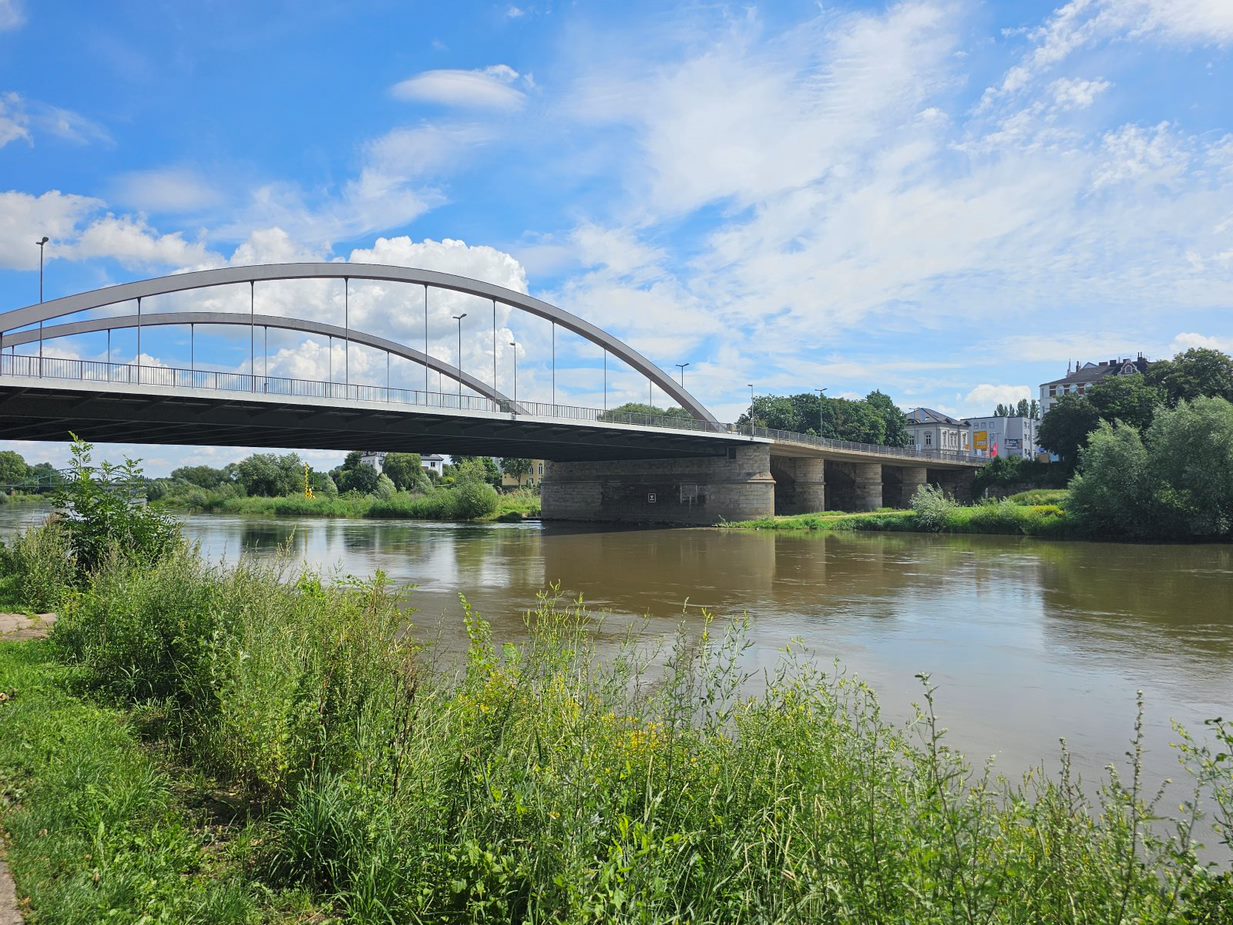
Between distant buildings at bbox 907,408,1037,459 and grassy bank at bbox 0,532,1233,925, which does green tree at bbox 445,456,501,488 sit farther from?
distant buildings at bbox 907,408,1037,459

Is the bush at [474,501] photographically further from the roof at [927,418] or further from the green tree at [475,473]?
the roof at [927,418]

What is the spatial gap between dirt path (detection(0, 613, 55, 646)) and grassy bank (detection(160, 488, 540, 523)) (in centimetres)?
4765

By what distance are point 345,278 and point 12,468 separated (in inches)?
3932

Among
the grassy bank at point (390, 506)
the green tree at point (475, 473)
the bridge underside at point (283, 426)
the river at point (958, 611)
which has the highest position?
the bridge underside at point (283, 426)

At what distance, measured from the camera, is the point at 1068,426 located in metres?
60.8

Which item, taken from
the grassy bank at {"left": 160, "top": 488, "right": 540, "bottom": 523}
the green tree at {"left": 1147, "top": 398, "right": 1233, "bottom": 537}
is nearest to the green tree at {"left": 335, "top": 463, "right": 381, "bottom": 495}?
the grassy bank at {"left": 160, "top": 488, "right": 540, "bottom": 523}

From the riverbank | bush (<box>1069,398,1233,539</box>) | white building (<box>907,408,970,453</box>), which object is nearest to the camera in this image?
bush (<box>1069,398,1233,539</box>)

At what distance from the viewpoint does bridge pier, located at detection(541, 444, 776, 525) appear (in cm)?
4769

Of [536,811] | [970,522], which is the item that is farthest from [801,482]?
[536,811]

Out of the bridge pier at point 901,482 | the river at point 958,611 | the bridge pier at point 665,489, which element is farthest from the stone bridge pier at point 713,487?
the river at point 958,611

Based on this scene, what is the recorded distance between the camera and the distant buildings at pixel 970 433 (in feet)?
383

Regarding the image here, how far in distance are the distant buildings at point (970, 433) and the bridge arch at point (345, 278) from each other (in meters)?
78.9

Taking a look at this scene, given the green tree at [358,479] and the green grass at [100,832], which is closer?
the green grass at [100,832]

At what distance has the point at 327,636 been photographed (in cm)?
534
